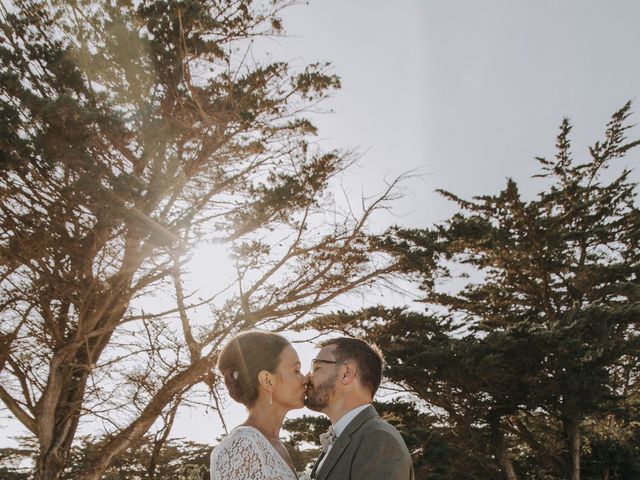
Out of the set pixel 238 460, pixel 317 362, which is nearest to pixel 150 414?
pixel 317 362

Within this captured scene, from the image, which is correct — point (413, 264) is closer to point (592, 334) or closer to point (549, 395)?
point (592, 334)

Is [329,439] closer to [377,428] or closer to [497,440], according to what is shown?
[377,428]

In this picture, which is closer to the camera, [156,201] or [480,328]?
[156,201]

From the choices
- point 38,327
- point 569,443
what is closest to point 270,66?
point 38,327

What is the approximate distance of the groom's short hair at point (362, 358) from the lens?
3.18 meters

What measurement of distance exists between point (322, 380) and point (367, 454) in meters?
0.74

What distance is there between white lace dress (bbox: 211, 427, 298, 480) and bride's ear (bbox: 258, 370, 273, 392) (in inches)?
12.1

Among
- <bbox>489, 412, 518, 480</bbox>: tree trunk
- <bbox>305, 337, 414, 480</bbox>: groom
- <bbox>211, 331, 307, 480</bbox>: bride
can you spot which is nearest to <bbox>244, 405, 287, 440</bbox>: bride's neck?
<bbox>211, 331, 307, 480</bbox>: bride

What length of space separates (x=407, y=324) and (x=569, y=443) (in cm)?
479

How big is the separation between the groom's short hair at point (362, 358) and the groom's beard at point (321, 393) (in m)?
0.14

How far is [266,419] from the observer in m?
3.17

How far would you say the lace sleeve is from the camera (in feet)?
8.96

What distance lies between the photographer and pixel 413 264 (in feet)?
32.4

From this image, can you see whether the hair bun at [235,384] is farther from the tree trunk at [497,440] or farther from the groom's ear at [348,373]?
the tree trunk at [497,440]
